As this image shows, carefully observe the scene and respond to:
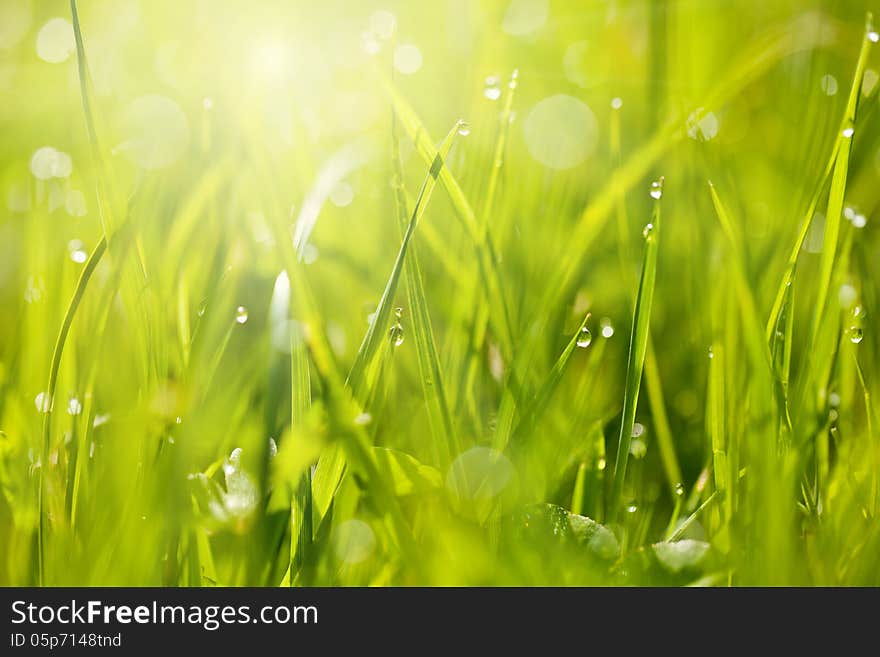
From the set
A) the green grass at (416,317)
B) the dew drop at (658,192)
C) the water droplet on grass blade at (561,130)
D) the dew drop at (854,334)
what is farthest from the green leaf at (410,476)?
the water droplet on grass blade at (561,130)

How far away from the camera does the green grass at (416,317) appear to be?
1.53 feet

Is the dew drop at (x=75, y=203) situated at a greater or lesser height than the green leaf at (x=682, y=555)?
greater

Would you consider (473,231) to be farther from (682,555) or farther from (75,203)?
(75,203)

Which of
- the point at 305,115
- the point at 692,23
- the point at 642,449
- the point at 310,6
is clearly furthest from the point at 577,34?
the point at 642,449

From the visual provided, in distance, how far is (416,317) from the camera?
1.65 ft

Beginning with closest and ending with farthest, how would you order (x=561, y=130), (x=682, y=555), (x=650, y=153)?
(x=682, y=555), (x=650, y=153), (x=561, y=130)

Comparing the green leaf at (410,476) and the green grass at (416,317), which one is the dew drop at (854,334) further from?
the green leaf at (410,476)

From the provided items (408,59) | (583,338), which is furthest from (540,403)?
(408,59)

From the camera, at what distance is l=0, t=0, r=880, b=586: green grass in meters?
0.47

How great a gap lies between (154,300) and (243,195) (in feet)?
0.62

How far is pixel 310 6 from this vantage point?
0.96m

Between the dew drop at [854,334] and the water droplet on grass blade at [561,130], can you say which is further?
the water droplet on grass blade at [561,130]
